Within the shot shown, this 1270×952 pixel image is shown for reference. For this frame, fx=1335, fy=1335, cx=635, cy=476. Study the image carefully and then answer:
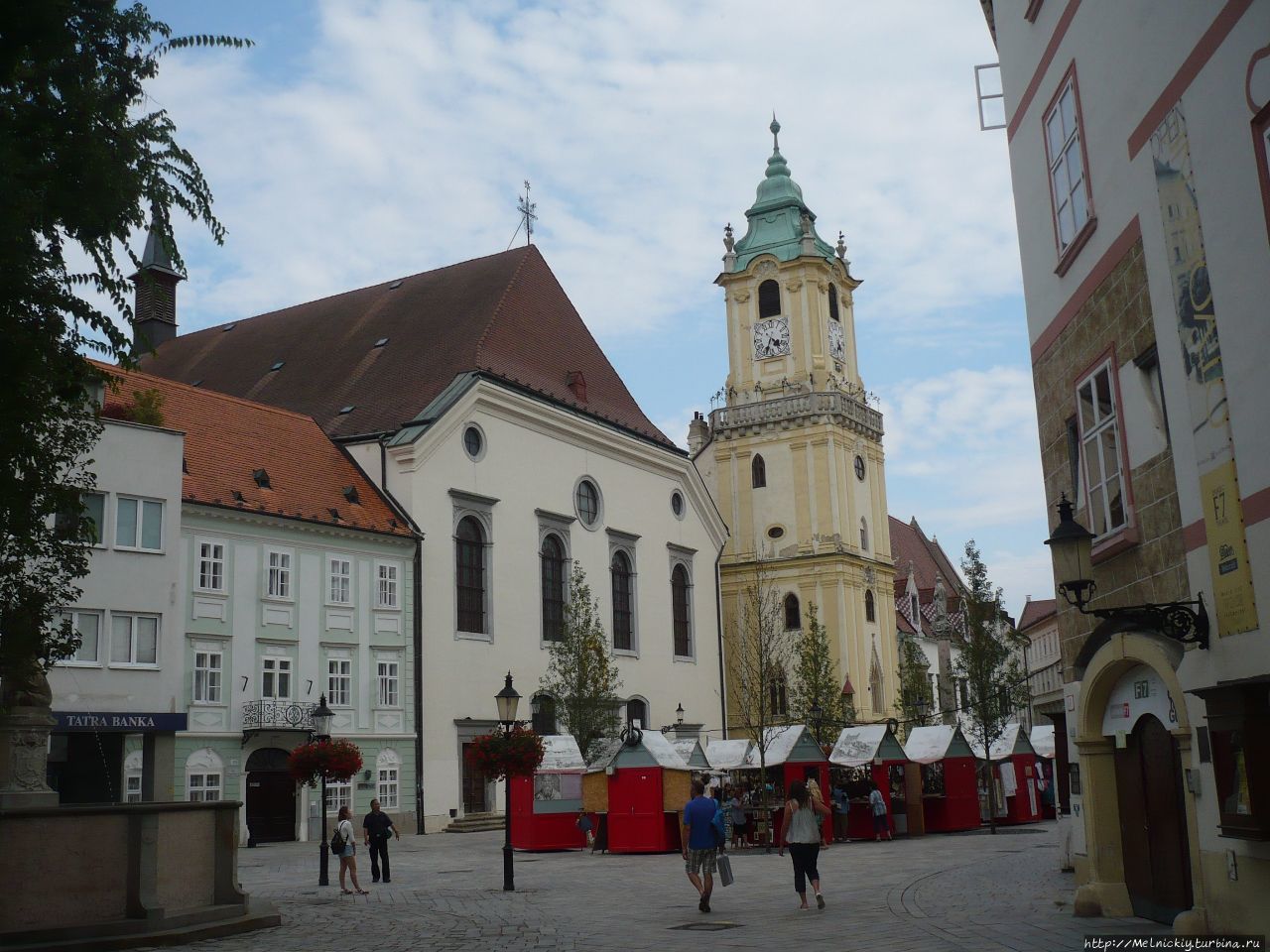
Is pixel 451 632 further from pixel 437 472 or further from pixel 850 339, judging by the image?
pixel 850 339

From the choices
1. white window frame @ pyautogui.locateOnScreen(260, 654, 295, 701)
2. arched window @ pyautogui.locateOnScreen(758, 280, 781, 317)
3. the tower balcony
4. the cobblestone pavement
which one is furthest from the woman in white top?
arched window @ pyautogui.locateOnScreen(758, 280, 781, 317)

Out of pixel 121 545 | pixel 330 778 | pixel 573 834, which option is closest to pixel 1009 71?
pixel 330 778

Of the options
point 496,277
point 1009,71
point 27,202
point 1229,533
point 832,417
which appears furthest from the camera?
point 832,417

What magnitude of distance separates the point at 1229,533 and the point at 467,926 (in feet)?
30.4

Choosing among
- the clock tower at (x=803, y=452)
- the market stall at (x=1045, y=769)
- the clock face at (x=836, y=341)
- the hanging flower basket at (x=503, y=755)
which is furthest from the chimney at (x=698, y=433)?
the hanging flower basket at (x=503, y=755)

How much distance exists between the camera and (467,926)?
14938 millimetres

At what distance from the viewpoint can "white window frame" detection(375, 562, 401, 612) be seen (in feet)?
127

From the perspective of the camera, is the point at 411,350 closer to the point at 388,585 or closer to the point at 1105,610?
the point at 388,585

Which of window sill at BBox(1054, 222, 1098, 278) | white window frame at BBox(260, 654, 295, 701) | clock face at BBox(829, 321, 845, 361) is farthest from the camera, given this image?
clock face at BBox(829, 321, 845, 361)

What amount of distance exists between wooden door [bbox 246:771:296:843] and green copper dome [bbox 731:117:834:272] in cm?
3993

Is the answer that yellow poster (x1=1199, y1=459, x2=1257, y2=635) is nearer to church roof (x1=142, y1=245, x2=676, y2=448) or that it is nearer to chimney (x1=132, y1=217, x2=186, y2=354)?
church roof (x1=142, y1=245, x2=676, y2=448)

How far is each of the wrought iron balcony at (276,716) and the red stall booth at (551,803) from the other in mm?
6450

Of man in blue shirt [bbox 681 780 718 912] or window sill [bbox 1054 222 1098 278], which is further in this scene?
man in blue shirt [bbox 681 780 718 912]

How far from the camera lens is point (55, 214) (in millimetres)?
9734
